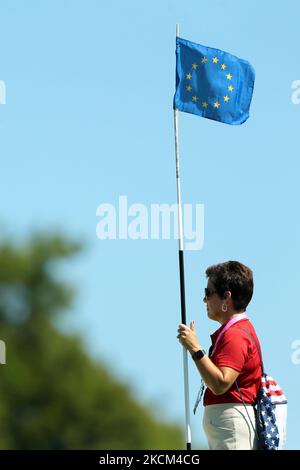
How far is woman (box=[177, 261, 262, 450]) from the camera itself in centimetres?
820

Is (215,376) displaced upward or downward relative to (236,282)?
downward

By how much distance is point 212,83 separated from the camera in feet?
34.1

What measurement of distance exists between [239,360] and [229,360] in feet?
0.22

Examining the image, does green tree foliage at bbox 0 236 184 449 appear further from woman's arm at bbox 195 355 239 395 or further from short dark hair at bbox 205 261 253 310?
woman's arm at bbox 195 355 239 395

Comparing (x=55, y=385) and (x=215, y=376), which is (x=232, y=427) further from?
(x=55, y=385)

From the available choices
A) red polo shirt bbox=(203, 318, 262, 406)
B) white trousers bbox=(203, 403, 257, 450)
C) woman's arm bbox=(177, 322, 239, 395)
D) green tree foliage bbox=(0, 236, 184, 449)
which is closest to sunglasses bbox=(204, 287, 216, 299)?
red polo shirt bbox=(203, 318, 262, 406)

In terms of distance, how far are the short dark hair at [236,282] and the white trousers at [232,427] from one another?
0.68 m

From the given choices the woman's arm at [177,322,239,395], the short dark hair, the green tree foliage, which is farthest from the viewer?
the green tree foliage

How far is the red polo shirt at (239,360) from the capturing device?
27.0 feet

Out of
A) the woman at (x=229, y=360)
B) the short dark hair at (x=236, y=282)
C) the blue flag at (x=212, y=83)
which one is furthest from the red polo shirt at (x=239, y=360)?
the blue flag at (x=212, y=83)

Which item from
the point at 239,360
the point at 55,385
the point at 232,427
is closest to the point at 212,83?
the point at 239,360

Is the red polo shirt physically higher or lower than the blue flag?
lower
